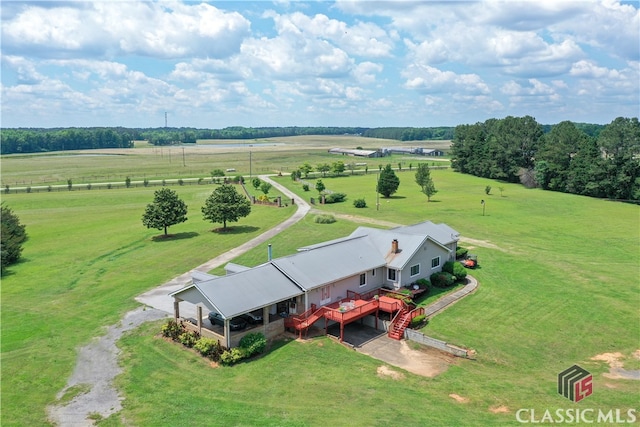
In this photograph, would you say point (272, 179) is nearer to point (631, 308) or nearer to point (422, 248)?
point (422, 248)

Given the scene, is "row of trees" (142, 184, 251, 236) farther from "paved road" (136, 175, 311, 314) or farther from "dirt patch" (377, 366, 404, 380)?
"dirt patch" (377, 366, 404, 380)

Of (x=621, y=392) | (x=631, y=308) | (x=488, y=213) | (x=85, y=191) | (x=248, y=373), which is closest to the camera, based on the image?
(x=621, y=392)

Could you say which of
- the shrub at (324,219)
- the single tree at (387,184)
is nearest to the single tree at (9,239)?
the shrub at (324,219)

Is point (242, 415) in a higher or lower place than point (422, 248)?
lower

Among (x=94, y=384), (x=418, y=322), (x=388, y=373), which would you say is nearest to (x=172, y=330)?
(x=94, y=384)

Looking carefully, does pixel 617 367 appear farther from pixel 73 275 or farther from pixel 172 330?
pixel 73 275

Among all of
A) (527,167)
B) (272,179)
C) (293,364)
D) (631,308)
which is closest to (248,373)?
(293,364)
